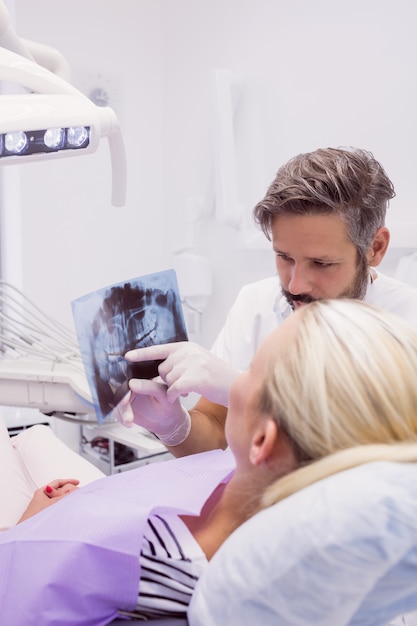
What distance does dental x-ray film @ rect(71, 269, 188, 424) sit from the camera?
1.00 metres

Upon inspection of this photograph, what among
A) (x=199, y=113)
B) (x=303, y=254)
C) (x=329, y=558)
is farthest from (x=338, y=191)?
(x=199, y=113)

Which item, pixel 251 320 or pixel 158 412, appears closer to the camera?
pixel 158 412

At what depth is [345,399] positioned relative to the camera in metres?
0.61

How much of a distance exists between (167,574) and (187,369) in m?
0.45

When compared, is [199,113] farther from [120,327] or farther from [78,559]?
[78,559]

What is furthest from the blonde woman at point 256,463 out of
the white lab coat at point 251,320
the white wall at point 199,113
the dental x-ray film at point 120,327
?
the white wall at point 199,113

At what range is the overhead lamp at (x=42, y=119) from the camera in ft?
2.71

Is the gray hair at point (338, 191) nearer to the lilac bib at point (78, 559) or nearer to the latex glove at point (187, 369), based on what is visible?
the latex glove at point (187, 369)

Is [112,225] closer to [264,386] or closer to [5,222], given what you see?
[5,222]

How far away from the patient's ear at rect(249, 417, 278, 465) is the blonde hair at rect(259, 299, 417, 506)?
12 mm

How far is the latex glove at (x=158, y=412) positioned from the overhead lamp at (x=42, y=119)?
0.44m

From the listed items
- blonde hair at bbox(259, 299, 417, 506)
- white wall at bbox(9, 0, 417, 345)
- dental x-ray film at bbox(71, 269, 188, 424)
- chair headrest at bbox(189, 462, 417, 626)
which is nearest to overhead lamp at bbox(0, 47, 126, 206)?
dental x-ray film at bbox(71, 269, 188, 424)

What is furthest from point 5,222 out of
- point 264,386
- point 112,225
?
point 264,386

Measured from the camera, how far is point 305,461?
0.64 meters
